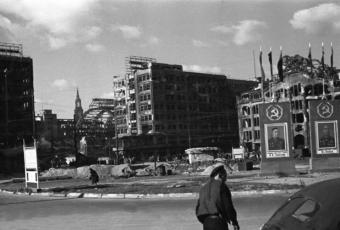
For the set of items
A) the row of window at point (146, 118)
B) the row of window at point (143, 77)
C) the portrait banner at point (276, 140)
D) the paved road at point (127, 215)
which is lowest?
the paved road at point (127, 215)

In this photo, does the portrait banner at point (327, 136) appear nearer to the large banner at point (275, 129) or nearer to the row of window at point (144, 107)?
the large banner at point (275, 129)

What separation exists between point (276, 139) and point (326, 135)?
117 inches

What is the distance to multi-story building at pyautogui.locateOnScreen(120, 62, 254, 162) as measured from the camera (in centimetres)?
11994

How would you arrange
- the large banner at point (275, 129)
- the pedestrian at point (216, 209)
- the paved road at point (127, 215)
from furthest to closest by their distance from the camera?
the large banner at point (275, 129) → the paved road at point (127, 215) → the pedestrian at point (216, 209)

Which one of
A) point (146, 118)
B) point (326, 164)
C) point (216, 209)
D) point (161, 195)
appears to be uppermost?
point (146, 118)

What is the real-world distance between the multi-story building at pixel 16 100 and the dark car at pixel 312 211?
100093mm

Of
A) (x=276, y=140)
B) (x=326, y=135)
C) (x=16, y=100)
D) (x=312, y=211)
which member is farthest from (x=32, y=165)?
(x=16, y=100)

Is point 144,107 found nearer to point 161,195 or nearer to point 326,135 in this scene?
point 326,135

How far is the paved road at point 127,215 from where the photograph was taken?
41.9ft

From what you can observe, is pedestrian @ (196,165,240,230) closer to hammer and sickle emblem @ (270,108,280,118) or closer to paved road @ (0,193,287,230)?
paved road @ (0,193,287,230)

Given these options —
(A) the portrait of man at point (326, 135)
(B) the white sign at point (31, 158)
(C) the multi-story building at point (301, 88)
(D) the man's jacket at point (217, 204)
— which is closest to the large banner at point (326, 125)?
(A) the portrait of man at point (326, 135)

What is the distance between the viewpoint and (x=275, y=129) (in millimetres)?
29359

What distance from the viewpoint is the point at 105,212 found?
16.4 metres

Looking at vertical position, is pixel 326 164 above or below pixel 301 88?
below
